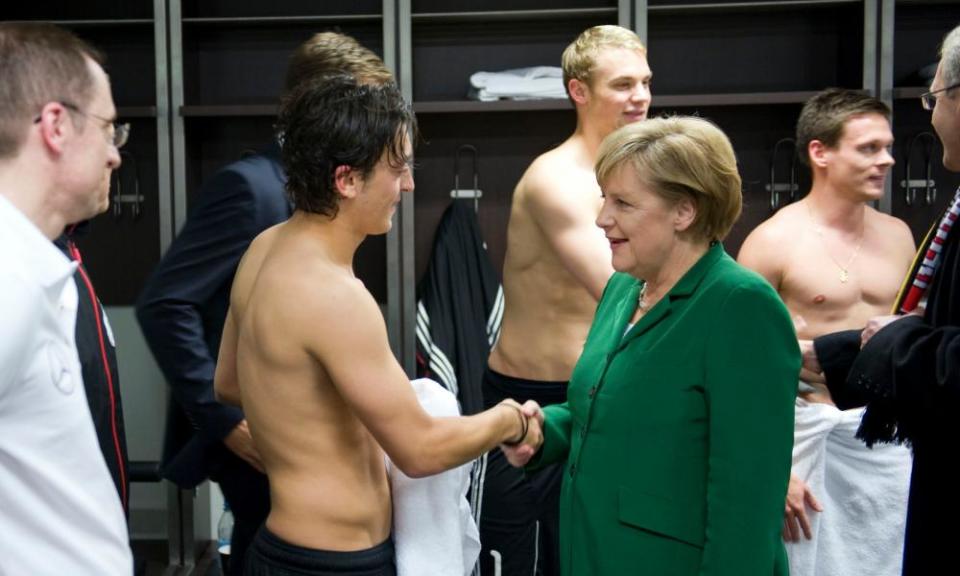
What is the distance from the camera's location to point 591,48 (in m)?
2.77

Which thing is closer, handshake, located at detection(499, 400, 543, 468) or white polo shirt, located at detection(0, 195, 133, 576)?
white polo shirt, located at detection(0, 195, 133, 576)

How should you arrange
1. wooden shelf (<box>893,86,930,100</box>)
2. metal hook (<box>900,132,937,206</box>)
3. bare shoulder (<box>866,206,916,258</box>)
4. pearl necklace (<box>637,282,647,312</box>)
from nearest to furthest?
1. pearl necklace (<box>637,282,647,312</box>)
2. bare shoulder (<box>866,206,916,258</box>)
3. wooden shelf (<box>893,86,930,100</box>)
4. metal hook (<box>900,132,937,206</box>)

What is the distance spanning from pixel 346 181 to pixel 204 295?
2.17 feet

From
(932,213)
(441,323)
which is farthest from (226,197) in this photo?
(932,213)

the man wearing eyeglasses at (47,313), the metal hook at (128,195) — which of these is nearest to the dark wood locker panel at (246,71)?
the metal hook at (128,195)

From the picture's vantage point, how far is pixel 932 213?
13.1 feet

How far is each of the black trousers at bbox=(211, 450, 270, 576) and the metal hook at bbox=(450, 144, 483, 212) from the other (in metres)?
2.07

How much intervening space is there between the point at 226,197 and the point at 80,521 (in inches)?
42.1

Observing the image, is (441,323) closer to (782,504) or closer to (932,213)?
(932,213)

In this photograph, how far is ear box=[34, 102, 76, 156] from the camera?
1.23 metres

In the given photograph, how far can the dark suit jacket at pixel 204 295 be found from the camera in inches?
84.0

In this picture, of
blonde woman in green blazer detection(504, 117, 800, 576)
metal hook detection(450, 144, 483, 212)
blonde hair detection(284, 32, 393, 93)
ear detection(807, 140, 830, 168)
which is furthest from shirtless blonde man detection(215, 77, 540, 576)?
metal hook detection(450, 144, 483, 212)

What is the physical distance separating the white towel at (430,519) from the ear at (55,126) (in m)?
0.74

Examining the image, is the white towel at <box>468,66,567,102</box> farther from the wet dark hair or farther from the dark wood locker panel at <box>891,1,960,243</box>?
the wet dark hair
